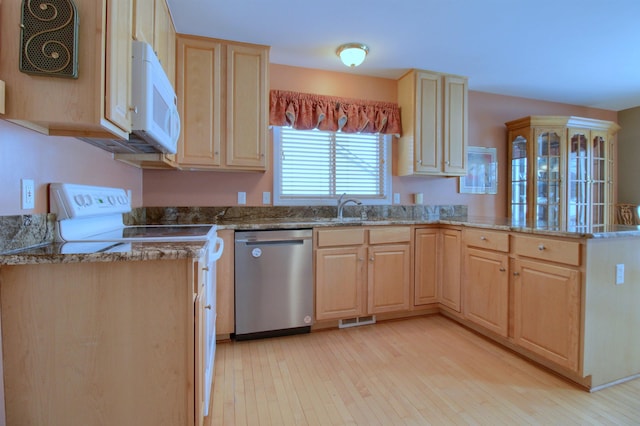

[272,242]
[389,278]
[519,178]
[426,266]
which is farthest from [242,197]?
[519,178]

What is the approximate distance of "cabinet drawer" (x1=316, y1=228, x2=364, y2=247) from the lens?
98.9 inches

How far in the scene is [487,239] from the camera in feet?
7.75

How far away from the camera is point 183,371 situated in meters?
1.17

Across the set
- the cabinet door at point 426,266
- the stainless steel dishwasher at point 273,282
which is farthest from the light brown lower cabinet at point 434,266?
the stainless steel dishwasher at point 273,282

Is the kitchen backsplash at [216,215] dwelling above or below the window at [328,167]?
below

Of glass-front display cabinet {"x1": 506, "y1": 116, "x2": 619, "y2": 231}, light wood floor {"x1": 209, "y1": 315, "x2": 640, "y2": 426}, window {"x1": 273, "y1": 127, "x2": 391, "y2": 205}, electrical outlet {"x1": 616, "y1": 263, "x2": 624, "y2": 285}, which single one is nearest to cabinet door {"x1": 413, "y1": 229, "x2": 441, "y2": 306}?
light wood floor {"x1": 209, "y1": 315, "x2": 640, "y2": 426}

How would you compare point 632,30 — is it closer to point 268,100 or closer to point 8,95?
point 268,100

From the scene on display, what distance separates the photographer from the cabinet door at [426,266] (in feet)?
9.24

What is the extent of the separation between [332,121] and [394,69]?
805 millimetres

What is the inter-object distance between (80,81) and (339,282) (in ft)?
6.78

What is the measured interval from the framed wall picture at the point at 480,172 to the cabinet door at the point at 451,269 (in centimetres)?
104

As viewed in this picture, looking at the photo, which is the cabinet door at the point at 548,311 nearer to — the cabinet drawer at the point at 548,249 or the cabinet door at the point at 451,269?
the cabinet drawer at the point at 548,249

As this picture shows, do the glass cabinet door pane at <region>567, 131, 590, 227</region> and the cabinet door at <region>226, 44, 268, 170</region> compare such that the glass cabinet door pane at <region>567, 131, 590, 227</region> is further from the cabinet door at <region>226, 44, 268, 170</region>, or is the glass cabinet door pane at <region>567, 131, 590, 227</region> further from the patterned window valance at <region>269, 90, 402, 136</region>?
the cabinet door at <region>226, 44, 268, 170</region>

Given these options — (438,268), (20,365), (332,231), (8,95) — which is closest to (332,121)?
(332,231)
